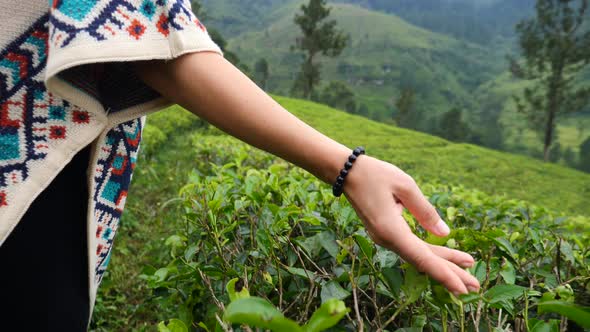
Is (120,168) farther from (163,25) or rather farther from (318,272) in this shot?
(318,272)

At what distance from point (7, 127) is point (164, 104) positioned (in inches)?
11.8

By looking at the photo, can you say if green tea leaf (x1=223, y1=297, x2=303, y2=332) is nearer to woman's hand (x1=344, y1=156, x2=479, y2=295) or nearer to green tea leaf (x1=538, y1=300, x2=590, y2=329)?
woman's hand (x1=344, y1=156, x2=479, y2=295)

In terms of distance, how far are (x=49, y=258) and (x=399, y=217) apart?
758 millimetres

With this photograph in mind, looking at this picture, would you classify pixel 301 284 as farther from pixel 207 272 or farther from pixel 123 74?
pixel 123 74

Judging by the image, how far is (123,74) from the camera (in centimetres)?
94

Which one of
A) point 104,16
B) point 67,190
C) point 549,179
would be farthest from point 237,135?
point 549,179

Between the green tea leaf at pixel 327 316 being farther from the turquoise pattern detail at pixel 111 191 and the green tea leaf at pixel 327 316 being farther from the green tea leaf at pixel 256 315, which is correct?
the turquoise pattern detail at pixel 111 191

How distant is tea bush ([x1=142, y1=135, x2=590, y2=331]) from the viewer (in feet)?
2.73

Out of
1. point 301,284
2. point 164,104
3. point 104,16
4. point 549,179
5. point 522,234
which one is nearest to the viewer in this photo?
point 104,16

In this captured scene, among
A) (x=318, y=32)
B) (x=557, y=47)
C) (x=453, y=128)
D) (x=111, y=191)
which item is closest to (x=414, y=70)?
(x=453, y=128)

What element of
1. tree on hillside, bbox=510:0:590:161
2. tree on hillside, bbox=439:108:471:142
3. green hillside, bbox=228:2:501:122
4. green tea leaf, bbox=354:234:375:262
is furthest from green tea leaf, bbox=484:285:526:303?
green hillside, bbox=228:2:501:122

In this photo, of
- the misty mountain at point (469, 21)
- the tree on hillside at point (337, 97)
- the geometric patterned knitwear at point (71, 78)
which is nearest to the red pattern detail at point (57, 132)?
the geometric patterned knitwear at point (71, 78)

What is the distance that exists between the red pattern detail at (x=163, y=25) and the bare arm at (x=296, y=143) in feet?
0.18

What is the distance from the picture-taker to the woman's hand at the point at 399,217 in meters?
0.75
